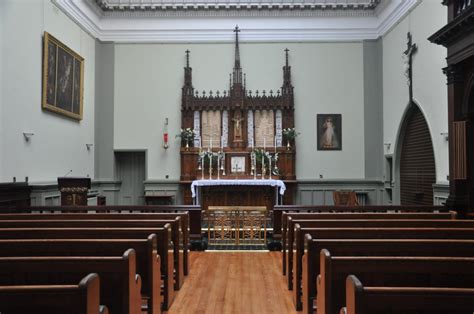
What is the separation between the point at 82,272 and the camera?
2.63 metres

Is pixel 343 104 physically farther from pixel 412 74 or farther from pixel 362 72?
pixel 412 74

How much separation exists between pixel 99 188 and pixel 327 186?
23.0 ft

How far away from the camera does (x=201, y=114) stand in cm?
1329

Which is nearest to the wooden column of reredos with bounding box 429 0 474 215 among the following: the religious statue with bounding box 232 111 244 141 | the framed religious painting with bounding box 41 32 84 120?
the religious statue with bounding box 232 111 244 141

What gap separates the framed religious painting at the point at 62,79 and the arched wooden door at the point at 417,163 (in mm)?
8790

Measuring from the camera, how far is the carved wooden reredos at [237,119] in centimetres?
1299

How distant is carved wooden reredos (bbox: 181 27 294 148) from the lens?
43.0 feet

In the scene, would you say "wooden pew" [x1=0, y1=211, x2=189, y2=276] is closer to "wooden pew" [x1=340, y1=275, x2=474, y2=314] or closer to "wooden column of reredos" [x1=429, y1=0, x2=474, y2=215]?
"wooden pew" [x1=340, y1=275, x2=474, y2=314]

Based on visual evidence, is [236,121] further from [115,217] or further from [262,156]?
[115,217]

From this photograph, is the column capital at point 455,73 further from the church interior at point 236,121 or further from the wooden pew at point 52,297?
the wooden pew at point 52,297

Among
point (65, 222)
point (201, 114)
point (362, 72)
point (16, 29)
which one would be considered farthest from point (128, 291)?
point (362, 72)

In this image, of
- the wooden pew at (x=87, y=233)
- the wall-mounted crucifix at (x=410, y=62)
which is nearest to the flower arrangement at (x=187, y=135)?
the wall-mounted crucifix at (x=410, y=62)

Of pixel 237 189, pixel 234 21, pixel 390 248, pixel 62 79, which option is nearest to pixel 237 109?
pixel 237 189

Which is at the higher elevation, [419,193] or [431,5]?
[431,5]
